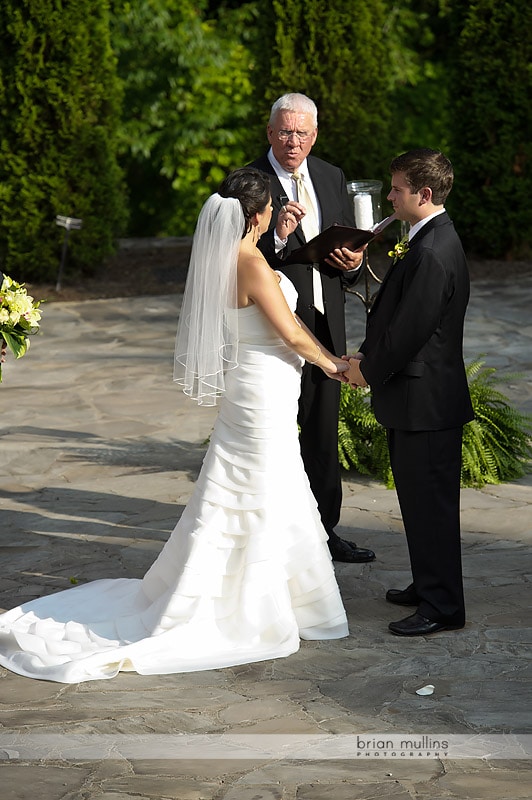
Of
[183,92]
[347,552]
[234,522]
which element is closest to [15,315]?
[234,522]

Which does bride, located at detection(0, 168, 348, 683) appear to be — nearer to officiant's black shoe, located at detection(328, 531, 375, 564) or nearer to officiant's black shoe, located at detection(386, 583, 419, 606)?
officiant's black shoe, located at detection(386, 583, 419, 606)

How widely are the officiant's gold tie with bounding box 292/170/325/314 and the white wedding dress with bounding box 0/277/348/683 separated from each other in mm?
694

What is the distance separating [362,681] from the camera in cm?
443

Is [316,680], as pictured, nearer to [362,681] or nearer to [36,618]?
[362,681]

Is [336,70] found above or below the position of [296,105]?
above

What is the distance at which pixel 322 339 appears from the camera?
5.78 meters

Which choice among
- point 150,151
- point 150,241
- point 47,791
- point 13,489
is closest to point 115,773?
point 47,791

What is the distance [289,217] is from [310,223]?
0.52m

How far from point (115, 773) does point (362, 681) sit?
1.10 metres

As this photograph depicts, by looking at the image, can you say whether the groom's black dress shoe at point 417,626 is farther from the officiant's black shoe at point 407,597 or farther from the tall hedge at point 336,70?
the tall hedge at point 336,70

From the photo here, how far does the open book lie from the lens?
516cm

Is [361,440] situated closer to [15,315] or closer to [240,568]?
[240,568]

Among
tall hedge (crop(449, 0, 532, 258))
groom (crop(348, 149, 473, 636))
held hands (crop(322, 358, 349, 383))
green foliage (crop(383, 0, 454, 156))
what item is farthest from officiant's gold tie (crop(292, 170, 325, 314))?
green foliage (crop(383, 0, 454, 156))

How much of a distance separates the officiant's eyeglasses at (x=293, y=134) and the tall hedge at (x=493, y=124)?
863 cm
